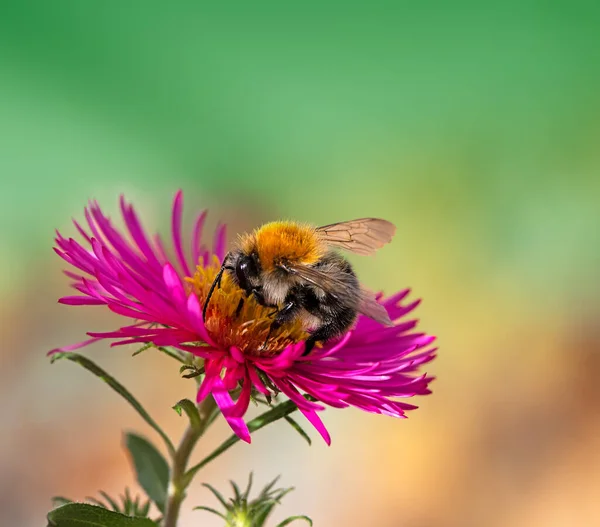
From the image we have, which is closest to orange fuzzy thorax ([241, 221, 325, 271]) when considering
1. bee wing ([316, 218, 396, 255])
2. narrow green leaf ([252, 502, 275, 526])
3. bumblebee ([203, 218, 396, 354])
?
bumblebee ([203, 218, 396, 354])

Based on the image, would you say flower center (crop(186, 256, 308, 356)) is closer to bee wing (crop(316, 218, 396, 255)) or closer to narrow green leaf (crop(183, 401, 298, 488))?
narrow green leaf (crop(183, 401, 298, 488))

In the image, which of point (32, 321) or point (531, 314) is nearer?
point (32, 321)

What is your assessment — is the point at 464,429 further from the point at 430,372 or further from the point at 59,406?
the point at 59,406

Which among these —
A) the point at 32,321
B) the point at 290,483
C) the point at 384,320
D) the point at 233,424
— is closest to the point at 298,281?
the point at 384,320

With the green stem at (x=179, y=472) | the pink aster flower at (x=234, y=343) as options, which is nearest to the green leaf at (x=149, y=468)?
the green stem at (x=179, y=472)

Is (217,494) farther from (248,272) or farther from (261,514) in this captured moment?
(248,272)

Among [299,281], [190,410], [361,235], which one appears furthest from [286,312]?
[361,235]

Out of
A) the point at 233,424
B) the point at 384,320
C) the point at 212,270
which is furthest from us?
the point at 212,270

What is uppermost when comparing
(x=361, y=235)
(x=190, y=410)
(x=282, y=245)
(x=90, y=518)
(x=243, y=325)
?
(x=361, y=235)
